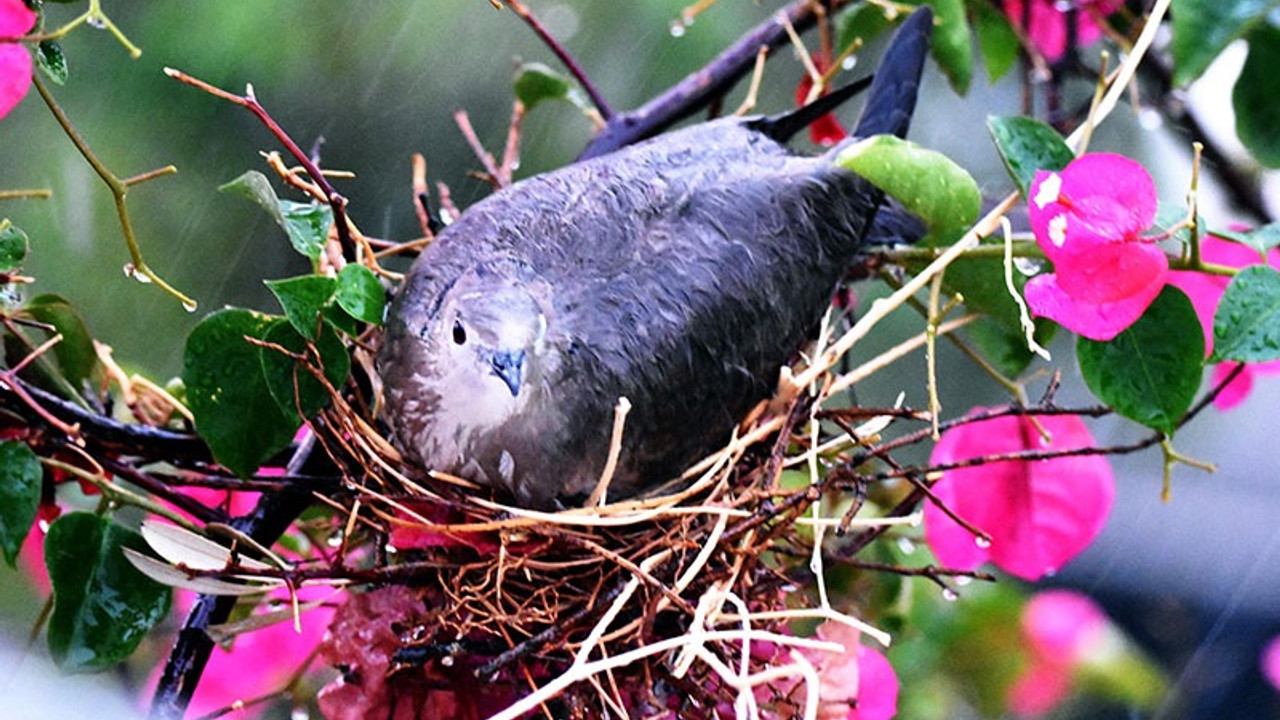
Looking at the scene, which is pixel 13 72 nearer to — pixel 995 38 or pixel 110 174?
pixel 110 174

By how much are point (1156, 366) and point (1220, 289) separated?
148 mm

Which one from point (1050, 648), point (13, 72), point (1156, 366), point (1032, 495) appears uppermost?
point (13, 72)

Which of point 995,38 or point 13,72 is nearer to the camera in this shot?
point 13,72

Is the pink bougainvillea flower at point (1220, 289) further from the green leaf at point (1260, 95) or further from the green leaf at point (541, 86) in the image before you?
the green leaf at point (541, 86)

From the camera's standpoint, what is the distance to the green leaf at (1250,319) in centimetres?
49

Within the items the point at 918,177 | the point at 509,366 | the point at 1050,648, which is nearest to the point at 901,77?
the point at 918,177

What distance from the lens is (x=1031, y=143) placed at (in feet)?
1.75

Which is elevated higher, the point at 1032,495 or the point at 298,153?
the point at 298,153

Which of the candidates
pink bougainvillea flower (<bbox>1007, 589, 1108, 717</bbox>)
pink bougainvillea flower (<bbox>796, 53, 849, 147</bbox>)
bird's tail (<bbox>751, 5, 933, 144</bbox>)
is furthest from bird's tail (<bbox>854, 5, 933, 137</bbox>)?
pink bougainvillea flower (<bbox>1007, 589, 1108, 717</bbox>)

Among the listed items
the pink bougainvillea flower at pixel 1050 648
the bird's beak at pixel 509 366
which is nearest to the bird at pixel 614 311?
the bird's beak at pixel 509 366

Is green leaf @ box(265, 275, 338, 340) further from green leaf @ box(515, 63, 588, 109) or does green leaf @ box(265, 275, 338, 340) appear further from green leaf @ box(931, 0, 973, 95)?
green leaf @ box(931, 0, 973, 95)

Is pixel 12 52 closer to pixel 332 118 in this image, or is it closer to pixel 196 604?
pixel 196 604

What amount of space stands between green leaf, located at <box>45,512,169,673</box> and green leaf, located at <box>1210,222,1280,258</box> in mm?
417

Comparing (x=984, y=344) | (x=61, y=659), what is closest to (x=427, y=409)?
(x=61, y=659)
